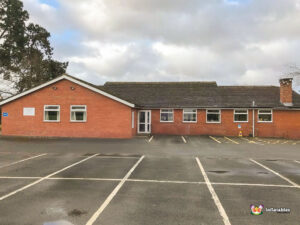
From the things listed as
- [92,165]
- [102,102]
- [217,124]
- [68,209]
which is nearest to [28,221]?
[68,209]

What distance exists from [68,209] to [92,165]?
14.9 feet

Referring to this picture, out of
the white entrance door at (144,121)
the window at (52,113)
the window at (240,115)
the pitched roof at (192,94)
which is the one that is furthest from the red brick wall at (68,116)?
the window at (240,115)

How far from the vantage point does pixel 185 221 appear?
4.33 meters

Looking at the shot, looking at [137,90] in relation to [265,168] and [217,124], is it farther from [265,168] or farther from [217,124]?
[265,168]

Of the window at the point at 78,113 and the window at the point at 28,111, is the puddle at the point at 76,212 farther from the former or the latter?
the window at the point at 28,111

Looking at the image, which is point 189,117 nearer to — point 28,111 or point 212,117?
point 212,117

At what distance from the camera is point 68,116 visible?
2031 centimetres

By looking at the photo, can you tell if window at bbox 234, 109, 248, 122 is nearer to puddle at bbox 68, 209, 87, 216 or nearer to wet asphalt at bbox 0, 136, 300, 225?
wet asphalt at bbox 0, 136, 300, 225

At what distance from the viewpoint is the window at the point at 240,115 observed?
23236 mm

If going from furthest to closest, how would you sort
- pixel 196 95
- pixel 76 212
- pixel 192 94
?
1. pixel 192 94
2. pixel 196 95
3. pixel 76 212

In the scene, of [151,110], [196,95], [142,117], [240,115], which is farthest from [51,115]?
[240,115]

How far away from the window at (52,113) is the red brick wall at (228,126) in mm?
9151

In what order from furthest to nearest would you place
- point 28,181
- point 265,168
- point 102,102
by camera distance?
point 102,102 → point 265,168 → point 28,181

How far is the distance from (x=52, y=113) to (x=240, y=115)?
17.7 metres
